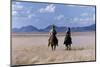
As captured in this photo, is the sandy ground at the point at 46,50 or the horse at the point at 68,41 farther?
the horse at the point at 68,41

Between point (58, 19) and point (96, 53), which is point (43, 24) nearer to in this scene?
Answer: point (58, 19)

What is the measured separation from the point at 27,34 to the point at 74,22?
67 cm

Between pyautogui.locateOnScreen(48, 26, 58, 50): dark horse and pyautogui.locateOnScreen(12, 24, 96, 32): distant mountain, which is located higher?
pyautogui.locateOnScreen(12, 24, 96, 32): distant mountain

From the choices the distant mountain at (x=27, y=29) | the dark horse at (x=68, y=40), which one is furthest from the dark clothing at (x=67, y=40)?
the distant mountain at (x=27, y=29)

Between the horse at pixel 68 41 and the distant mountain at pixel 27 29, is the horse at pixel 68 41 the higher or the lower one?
the lower one

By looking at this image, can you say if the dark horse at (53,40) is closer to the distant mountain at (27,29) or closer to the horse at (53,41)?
the horse at (53,41)

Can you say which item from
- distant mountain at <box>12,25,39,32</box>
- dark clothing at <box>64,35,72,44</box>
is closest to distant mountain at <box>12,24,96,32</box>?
distant mountain at <box>12,25,39,32</box>

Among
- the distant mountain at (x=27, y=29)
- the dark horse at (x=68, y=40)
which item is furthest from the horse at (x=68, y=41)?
the distant mountain at (x=27, y=29)

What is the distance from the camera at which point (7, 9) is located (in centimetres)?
244

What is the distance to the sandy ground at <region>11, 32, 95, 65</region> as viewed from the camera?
250 centimetres

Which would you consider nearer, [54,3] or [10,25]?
[10,25]

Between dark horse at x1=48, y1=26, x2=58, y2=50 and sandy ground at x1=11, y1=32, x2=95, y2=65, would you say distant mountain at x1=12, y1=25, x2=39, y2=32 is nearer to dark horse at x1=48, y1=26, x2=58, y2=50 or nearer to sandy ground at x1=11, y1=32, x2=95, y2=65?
sandy ground at x1=11, y1=32, x2=95, y2=65

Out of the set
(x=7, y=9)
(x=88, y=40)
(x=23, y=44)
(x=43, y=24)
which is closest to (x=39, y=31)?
(x=43, y=24)

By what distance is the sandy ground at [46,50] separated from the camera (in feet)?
8.19
